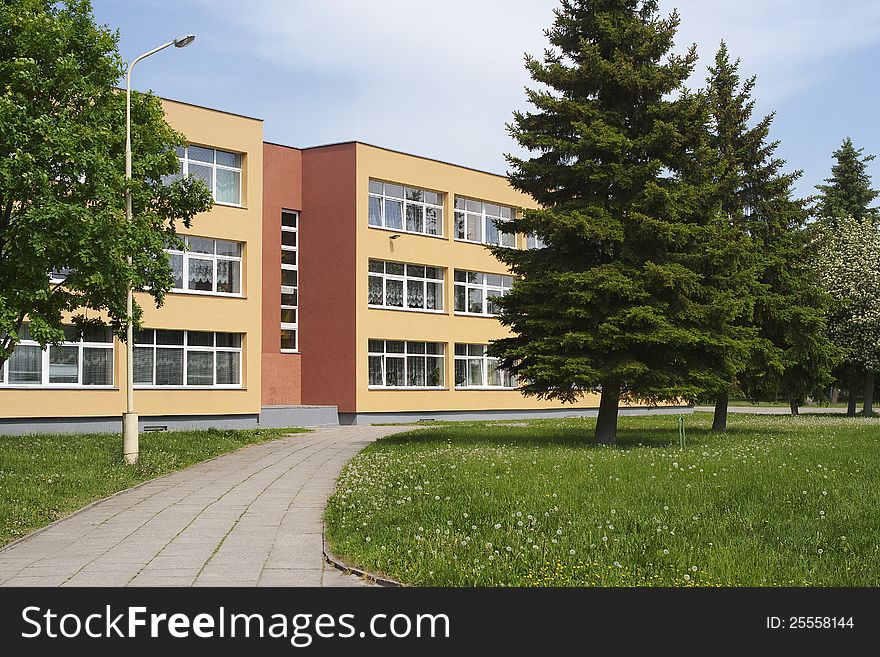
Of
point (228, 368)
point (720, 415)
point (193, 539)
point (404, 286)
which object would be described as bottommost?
point (193, 539)

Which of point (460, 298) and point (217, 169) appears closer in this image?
point (217, 169)

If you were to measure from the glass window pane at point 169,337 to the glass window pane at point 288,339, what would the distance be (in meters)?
7.03

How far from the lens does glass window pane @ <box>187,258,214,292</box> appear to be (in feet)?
110

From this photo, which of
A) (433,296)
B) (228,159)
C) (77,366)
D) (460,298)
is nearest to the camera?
(77,366)

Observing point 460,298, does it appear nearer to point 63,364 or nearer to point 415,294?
point 415,294

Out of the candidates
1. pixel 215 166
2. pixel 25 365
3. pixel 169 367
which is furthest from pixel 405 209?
pixel 25 365

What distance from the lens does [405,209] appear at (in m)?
41.7

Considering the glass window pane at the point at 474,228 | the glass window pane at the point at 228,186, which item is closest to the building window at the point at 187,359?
the glass window pane at the point at 228,186

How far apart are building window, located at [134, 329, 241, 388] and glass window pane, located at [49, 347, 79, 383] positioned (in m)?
1.95

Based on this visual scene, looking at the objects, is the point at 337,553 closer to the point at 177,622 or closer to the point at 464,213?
the point at 177,622

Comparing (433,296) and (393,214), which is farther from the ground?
(393,214)

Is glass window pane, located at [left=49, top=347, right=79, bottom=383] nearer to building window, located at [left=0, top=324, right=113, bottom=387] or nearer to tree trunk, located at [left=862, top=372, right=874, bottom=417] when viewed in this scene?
building window, located at [left=0, top=324, right=113, bottom=387]

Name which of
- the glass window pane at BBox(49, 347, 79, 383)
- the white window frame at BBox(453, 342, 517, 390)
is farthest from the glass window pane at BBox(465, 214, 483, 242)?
the glass window pane at BBox(49, 347, 79, 383)

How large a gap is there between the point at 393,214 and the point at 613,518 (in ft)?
105
